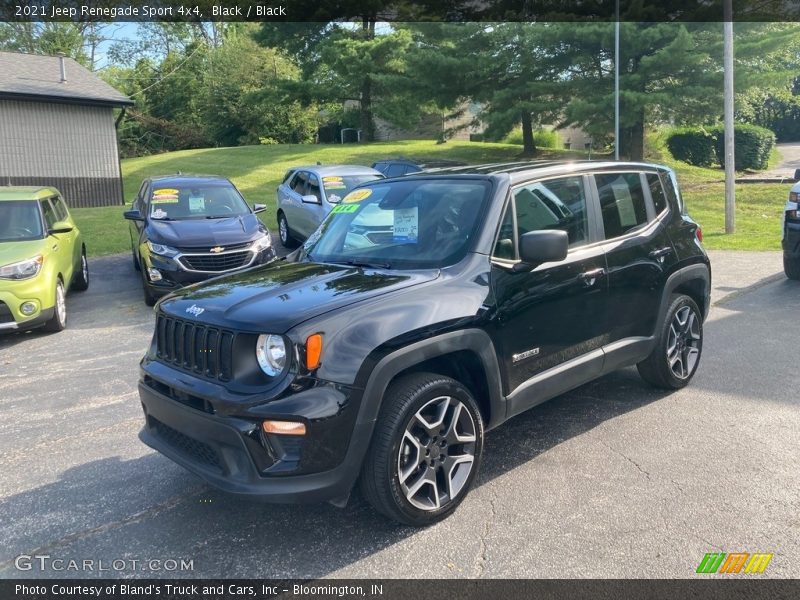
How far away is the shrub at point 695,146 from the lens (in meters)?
30.1

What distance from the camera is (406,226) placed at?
4316 millimetres

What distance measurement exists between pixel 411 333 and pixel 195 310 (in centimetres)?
117

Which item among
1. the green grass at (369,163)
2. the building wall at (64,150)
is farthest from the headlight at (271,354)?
the building wall at (64,150)

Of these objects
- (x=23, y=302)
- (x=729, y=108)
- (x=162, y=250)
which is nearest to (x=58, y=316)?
(x=23, y=302)

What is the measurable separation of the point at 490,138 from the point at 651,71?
653 cm

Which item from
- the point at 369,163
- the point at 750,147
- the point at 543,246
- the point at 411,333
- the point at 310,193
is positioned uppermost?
the point at 750,147

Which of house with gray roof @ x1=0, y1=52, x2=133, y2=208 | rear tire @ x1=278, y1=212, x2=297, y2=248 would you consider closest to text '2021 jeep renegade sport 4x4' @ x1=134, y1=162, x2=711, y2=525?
rear tire @ x1=278, y1=212, x2=297, y2=248

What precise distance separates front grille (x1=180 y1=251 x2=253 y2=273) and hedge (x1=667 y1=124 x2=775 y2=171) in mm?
25967

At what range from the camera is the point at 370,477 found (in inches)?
130

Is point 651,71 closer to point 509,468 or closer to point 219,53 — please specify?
point 509,468

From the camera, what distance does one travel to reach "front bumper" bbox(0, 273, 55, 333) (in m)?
7.38

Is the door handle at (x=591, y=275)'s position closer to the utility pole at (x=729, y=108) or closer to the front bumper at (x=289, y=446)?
the front bumper at (x=289, y=446)

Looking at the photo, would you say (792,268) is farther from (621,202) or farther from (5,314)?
(5,314)

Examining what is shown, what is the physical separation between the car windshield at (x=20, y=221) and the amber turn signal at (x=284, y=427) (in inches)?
260
